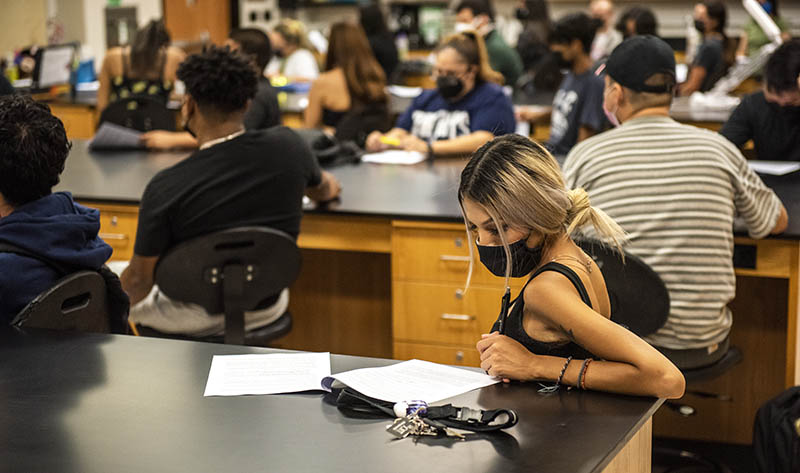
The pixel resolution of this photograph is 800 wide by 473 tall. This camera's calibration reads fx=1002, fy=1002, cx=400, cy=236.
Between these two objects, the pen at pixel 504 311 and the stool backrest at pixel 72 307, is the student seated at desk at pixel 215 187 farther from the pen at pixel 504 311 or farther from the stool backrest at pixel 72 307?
the pen at pixel 504 311

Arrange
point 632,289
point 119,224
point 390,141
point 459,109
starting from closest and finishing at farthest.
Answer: point 632,289
point 119,224
point 459,109
point 390,141

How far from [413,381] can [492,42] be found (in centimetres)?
518

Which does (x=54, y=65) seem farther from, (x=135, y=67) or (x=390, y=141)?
(x=390, y=141)

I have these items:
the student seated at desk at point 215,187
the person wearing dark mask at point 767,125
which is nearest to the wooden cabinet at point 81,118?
the student seated at desk at point 215,187

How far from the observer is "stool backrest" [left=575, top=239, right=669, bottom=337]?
2404 mm

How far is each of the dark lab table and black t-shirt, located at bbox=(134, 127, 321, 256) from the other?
38.1 inches

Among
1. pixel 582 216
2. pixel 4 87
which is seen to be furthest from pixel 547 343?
pixel 4 87

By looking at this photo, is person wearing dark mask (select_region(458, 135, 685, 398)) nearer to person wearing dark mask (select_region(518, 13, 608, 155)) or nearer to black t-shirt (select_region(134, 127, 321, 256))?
black t-shirt (select_region(134, 127, 321, 256))

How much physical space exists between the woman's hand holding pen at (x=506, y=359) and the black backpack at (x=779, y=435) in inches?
30.6

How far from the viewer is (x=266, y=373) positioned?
1729mm

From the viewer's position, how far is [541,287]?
1651mm

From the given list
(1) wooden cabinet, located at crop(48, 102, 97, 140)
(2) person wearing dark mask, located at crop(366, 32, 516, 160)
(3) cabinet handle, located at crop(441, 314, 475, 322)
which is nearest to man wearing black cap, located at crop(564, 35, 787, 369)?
(3) cabinet handle, located at crop(441, 314, 475, 322)

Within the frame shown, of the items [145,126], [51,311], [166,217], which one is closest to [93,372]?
[51,311]

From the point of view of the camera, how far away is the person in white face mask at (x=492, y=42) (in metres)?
6.55
